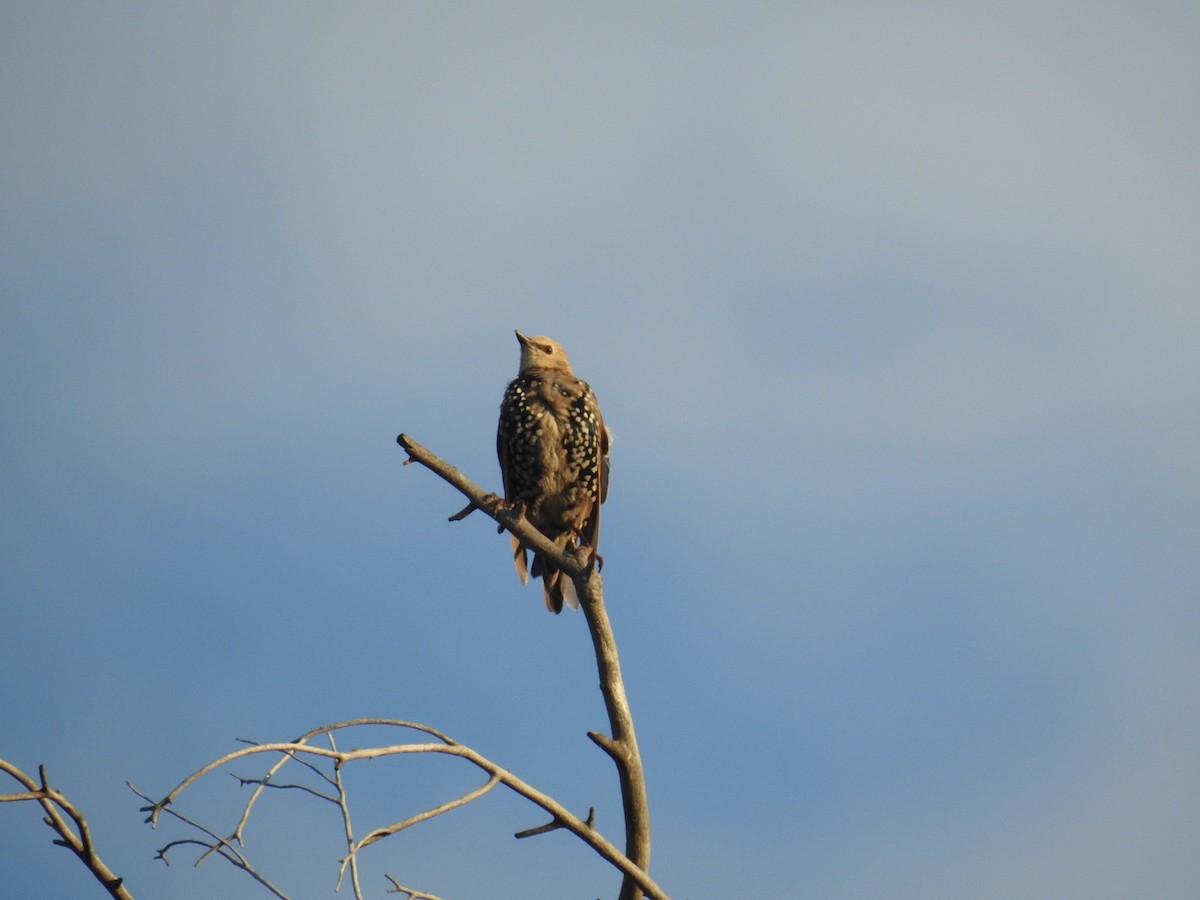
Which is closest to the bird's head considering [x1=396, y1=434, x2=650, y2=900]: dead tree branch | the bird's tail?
the bird's tail

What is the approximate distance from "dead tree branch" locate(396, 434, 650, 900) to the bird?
87.3 inches

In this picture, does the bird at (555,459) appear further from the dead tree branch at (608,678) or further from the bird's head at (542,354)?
the dead tree branch at (608,678)

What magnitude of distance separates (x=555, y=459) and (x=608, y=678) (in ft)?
10.2

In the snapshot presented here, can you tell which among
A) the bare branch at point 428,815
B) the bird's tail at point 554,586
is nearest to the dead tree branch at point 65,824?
the bare branch at point 428,815

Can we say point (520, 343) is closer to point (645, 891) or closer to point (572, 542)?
point (572, 542)

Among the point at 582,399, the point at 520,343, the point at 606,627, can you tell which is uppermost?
the point at 520,343

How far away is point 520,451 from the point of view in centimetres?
838

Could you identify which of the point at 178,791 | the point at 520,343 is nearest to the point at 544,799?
the point at 178,791

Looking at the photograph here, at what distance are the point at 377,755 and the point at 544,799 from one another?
2.24 feet

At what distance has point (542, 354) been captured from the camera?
29.7 ft

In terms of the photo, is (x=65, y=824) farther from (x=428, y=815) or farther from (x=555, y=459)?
(x=555, y=459)

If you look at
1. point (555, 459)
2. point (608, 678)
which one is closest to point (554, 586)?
point (555, 459)

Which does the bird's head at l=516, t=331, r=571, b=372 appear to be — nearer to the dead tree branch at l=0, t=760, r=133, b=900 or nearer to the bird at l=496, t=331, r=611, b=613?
the bird at l=496, t=331, r=611, b=613

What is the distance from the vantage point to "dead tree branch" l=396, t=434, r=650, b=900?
513 cm
